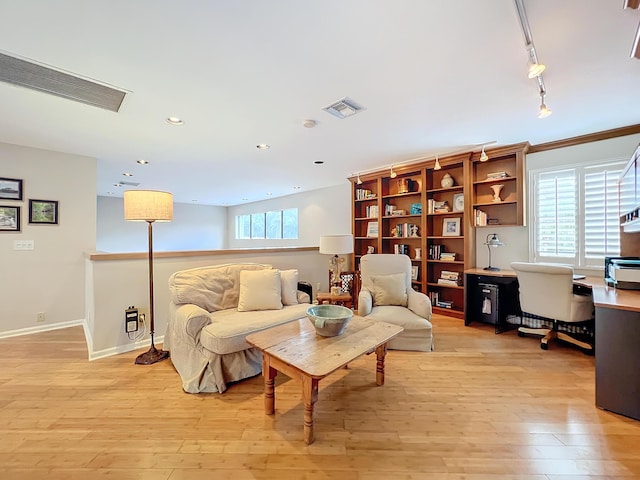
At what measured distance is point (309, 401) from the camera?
1.59 metres

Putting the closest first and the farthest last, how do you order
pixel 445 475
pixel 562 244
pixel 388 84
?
pixel 445 475 < pixel 388 84 < pixel 562 244

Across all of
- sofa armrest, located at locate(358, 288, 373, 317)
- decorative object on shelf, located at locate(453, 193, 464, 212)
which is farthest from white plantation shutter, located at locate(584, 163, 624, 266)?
sofa armrest, located at locate(358, 288, 373, 317)

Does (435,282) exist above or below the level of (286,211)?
below

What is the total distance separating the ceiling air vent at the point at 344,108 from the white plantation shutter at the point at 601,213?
9.88ft

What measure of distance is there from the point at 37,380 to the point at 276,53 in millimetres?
3228

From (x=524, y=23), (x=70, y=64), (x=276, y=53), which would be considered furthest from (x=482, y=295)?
(x=70, y=64)

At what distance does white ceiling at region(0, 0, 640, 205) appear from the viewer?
4.77 ft

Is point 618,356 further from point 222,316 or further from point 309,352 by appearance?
point 222,316

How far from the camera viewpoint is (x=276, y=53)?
1.75 metres

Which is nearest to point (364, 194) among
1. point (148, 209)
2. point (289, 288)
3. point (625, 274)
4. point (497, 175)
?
point (497, 175)

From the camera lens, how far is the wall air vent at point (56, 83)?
6.08 feet

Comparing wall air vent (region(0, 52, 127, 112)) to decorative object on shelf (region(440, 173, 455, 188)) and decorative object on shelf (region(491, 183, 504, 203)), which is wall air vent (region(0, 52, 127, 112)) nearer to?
decorative object on shelf (region(440, 173, 455, 188))

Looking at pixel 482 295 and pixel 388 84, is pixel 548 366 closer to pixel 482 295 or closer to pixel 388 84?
pixel 482 295

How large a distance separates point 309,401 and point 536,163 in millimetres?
4086
